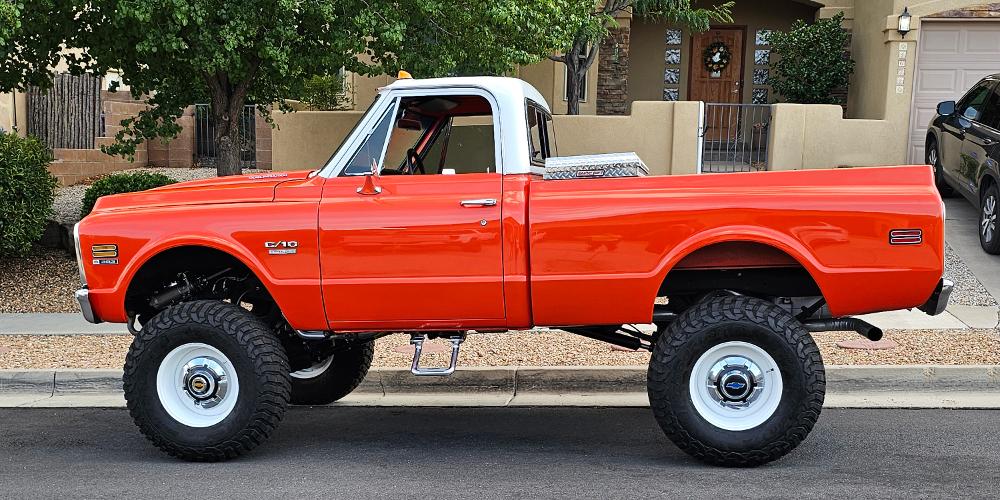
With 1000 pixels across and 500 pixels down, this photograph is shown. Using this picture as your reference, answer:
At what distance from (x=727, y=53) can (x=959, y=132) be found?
9.00 meters

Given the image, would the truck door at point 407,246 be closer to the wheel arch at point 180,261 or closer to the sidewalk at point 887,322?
the wheel arch at point 180,261

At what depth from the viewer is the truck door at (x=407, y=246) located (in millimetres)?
5805

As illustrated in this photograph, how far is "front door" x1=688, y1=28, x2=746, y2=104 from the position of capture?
2175cm

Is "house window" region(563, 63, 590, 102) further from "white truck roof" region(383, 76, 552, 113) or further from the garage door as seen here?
"white truck roof" region(383, 76, 552, 113)

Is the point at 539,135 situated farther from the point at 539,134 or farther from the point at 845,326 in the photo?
the point at 845,326

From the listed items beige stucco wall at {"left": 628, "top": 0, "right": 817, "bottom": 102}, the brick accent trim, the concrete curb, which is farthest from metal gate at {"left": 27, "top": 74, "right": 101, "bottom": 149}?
the concrete curb

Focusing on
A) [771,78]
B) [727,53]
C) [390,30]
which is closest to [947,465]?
[390,30]

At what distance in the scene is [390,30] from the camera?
11.3 meters

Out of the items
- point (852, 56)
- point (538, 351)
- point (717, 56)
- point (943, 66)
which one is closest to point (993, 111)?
point (943, 66)

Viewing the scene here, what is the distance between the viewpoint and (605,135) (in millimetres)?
16172

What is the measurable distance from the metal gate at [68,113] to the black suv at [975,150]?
15.1 m

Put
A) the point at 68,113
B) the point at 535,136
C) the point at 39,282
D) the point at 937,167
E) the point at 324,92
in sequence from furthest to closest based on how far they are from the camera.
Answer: the point at 68,113 → the point at 324,92 → the point at 937,167 → the point at 39,282 → the point at 535,136

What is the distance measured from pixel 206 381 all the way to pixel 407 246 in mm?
1394

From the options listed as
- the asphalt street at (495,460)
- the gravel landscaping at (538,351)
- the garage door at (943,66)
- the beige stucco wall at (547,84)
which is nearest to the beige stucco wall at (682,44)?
the beige stucco wall at (547,84)
